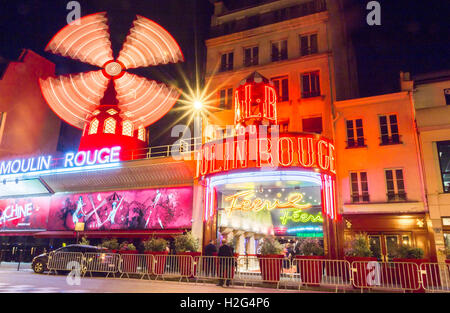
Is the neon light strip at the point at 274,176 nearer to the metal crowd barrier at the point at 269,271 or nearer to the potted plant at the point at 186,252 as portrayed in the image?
the potted plant at the point at 186,252

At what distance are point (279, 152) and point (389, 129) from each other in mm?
5331

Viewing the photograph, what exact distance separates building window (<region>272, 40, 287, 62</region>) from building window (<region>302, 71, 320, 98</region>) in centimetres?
172

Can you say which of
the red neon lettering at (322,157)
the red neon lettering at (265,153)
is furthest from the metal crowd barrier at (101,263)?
the red neon lettering at (322,157)

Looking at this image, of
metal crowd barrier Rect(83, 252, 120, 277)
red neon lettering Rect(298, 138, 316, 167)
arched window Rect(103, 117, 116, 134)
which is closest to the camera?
metal crowd barrier Rect(83, 252, 120, 277)

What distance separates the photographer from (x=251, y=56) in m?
18.4

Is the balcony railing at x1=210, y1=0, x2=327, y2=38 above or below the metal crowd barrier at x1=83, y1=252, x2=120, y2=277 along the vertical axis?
above

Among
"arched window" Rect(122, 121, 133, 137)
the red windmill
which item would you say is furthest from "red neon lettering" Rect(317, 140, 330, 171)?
"arched window" Rect(122, 121, 133, 137)

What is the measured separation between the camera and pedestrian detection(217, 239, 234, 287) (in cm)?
1067

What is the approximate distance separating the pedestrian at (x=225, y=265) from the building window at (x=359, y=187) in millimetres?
6391

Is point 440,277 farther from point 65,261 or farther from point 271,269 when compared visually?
point 65,261

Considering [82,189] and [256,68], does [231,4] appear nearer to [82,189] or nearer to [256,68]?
[256,68]

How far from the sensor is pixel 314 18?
1709 cm

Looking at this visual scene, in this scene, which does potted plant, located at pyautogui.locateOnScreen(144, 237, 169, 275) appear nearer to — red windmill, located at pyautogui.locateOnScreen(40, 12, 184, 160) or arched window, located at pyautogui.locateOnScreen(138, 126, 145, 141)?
red windmill, located at pyautogui.locateOnScreen(40, 12, 184, 160)

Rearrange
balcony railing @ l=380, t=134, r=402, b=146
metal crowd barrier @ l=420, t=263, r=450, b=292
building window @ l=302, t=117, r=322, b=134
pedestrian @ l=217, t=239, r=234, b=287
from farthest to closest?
1. building window @ l=302, t=117, r=322, b=134
2. balcony railing @ l=380, t=134, r=402, b=146
3. pedestrian @ l=217, t=239, r=234, b=287
4. metal crowd barrier @ l=420, t=263, r=450, b=292
